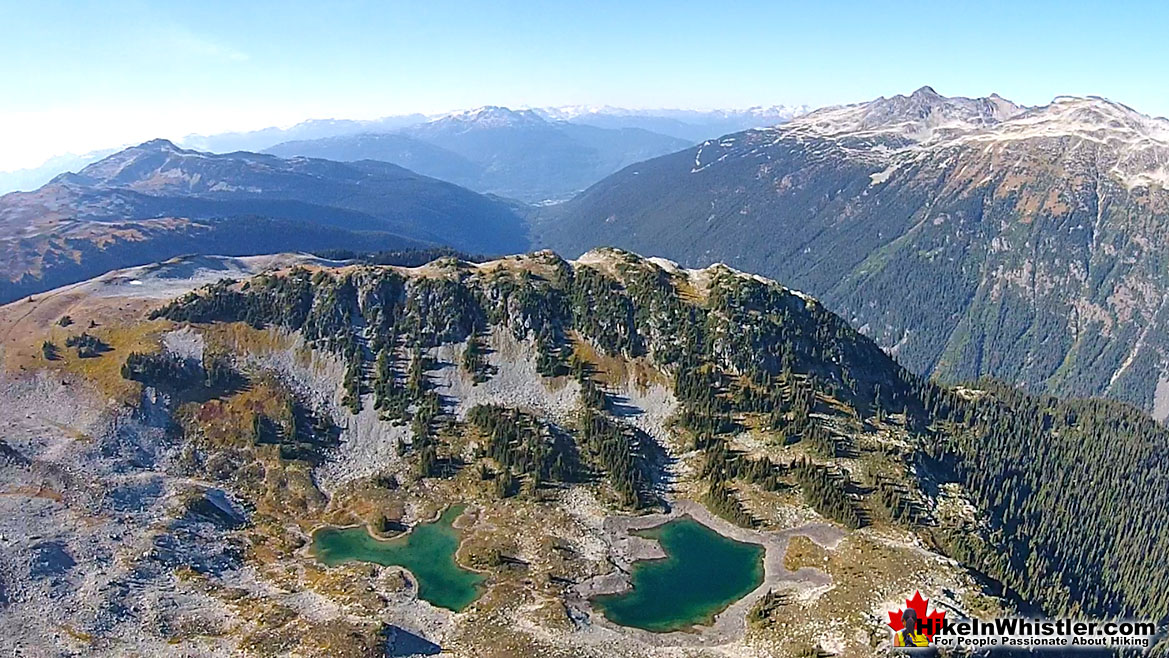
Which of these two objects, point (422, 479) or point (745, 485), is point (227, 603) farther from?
point (745, 485)

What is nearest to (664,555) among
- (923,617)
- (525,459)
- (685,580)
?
(685,580)

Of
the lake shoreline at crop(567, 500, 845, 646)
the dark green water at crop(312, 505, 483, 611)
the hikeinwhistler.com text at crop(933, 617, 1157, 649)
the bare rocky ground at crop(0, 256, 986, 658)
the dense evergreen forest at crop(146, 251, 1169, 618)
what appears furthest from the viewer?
the dense evergreen forest at crop(146, 251, 1169, 618)

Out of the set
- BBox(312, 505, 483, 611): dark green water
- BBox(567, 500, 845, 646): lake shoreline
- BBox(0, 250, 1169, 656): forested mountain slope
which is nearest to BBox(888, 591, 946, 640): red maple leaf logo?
BBox(0, 250, 1169, 656): forested mountain slope

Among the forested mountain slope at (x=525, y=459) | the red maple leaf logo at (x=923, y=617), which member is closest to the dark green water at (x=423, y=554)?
the forested mountain slope at (x=525, y=459)

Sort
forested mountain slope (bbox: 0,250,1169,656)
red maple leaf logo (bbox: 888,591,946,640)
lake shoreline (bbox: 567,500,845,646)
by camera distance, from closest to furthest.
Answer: red maple leaf logo (bbox: 888,591,946,640), lake shoreline (bbox: 567,500,845,646), forested mountain slope (bbox: 0,250,1169,656)

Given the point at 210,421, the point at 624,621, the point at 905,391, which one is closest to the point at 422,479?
the point at 210,421

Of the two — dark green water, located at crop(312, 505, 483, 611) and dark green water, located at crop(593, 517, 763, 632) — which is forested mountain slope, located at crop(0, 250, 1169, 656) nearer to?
dark green water, located at crop(312, 505, 483, 611)

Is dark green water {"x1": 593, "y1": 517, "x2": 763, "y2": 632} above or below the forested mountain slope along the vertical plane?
below
